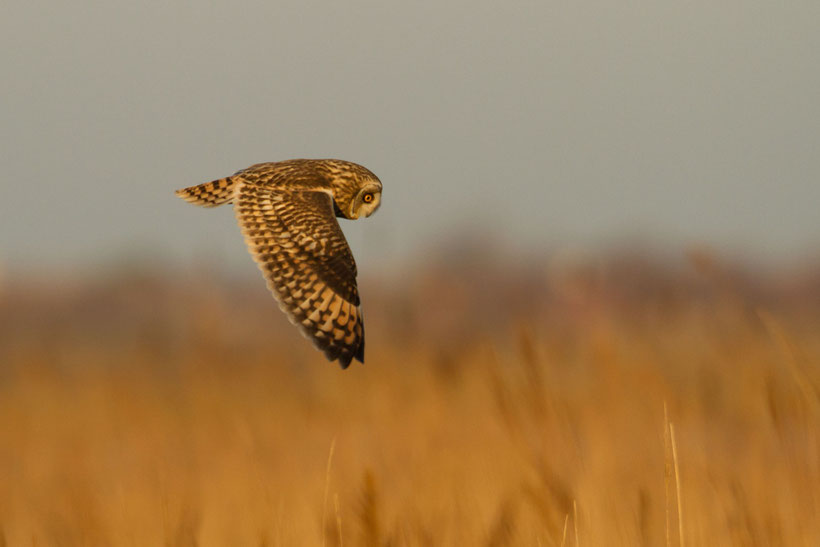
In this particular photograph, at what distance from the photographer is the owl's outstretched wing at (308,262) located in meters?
3.24

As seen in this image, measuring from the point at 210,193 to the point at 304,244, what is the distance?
0.77m

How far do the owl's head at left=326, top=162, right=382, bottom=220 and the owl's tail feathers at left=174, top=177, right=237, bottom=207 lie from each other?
16.5 inches

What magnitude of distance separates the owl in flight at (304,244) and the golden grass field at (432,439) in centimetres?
41

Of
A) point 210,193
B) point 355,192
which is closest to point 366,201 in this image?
point 355,192

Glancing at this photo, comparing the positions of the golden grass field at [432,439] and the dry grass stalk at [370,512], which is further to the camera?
the golden grass field at [432,439]

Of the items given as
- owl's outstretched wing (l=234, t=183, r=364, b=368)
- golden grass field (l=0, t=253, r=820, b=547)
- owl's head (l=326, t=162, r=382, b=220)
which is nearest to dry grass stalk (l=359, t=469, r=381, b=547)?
golden grass field (l=0, t=253, r=820, b=547)

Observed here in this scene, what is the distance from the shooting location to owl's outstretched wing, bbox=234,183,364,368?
3.24 metres

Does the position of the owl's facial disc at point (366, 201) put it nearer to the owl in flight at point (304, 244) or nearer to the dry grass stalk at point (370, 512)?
the owl in flight at point (304, 244)

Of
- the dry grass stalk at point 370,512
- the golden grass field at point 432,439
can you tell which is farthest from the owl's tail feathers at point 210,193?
the dry grass stalk at point 370,512

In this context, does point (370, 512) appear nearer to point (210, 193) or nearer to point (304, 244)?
point (304, 244)

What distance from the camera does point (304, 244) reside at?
3.46 metres

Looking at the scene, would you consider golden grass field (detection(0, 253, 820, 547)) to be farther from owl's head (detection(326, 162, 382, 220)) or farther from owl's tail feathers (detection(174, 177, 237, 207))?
owl's tail feathers (detection(174, 177, 237, 207))

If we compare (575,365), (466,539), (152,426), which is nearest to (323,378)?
(152,426)

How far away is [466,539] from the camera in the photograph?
2947 mm
